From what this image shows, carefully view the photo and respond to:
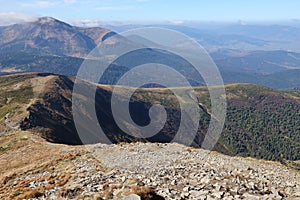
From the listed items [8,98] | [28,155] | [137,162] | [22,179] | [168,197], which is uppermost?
[168,197]

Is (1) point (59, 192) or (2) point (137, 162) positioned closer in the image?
(1) point (59, 192)

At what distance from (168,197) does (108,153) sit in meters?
21.9

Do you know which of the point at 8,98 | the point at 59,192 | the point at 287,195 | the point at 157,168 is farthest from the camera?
the point at 8,98

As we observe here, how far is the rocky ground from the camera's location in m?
23.0

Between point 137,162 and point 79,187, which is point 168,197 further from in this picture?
point 137,162

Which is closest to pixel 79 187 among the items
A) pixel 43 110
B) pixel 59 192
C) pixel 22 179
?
pixel 59 192

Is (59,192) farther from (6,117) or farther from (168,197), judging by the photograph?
(6,117)

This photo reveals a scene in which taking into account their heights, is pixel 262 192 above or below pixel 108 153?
above

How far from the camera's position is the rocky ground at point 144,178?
23.0 metres

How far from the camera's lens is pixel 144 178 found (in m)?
27.6

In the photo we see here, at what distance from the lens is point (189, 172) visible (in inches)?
1152

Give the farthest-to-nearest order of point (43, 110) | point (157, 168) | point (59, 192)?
point (43, 110), point (157, 168), point (59, 192)

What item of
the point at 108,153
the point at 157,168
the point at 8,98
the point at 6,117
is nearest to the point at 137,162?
the point at 157,168

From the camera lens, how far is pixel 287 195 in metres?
22.2
